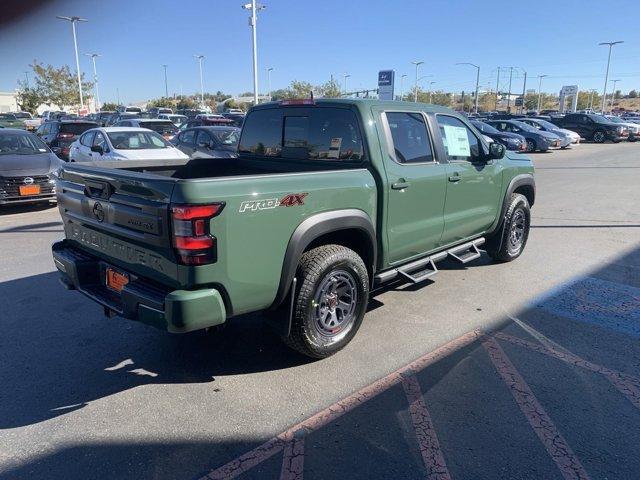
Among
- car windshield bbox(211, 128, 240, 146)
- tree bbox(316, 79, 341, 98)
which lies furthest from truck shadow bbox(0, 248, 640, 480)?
tree bbox(316, 79, 341, 98)

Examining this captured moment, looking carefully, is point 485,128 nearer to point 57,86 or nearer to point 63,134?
point 63,134

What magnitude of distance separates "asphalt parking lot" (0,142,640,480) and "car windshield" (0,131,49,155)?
578 centimetres

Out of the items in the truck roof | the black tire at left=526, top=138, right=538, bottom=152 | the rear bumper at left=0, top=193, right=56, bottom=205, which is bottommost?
the rear bumper at left=0, top=193, right=56, bottom=205

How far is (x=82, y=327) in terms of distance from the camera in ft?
14.4

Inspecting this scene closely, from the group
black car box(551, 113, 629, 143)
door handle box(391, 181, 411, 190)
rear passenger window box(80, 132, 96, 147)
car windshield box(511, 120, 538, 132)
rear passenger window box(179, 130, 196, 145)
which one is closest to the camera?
door handle box(391, 181, 411, 190)

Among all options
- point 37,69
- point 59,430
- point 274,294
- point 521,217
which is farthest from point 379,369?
point 37,69

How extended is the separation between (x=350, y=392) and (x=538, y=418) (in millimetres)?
1222

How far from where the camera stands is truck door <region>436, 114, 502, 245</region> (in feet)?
16.3

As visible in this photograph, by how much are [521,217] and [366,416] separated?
4.32 meters

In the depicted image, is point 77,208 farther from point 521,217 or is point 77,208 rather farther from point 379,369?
point 521,217

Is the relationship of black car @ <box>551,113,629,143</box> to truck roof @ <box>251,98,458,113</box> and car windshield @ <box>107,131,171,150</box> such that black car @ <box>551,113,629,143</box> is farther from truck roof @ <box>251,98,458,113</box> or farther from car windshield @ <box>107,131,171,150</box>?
truck roof @ <box>251,98,458,113</box>

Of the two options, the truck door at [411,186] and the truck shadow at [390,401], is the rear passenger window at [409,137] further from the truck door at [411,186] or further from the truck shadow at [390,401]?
the truck shadow at [390,401]

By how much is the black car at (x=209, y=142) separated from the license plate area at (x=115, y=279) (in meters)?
9.33

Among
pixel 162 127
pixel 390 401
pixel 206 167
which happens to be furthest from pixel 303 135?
pixel 162 127
